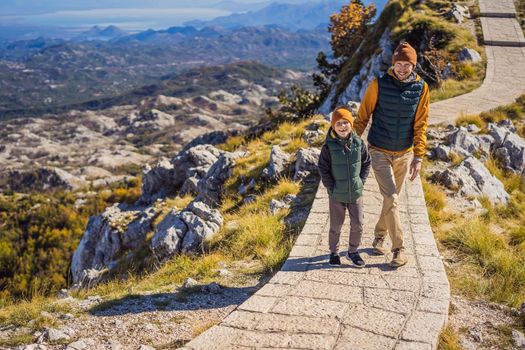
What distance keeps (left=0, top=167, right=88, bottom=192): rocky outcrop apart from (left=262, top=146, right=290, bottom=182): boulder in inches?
5480

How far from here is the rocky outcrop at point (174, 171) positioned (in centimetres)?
Answer: 1973

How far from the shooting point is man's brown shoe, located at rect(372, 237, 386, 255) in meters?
6.28

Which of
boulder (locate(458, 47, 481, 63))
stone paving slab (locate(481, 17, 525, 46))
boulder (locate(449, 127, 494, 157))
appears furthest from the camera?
stone paving slab (locate(481, 17, 525, 46))

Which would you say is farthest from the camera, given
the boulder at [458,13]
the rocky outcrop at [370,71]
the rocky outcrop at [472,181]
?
the boulder at [458,13]

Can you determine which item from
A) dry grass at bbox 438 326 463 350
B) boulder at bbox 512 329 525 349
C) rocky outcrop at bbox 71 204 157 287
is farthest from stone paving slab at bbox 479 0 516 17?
dry grass at bbox 438 326 463 350

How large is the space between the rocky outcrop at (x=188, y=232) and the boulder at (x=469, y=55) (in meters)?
18.9

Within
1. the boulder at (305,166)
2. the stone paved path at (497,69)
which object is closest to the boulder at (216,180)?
the boulder at (305,166)

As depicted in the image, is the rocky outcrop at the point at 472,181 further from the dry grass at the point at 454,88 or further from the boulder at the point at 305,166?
the dry grass at the point at 454,88

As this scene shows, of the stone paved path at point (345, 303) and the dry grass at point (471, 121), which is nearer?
the stone paved path at point (345, 303)

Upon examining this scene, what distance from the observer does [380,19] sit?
32406 mm

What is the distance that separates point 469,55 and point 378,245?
66.6ft

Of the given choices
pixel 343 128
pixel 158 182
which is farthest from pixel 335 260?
pixel 158 182

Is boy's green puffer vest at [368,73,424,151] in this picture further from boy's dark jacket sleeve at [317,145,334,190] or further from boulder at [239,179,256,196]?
boulder at [239,179,256,196]

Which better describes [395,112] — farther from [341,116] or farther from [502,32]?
[502,32]
